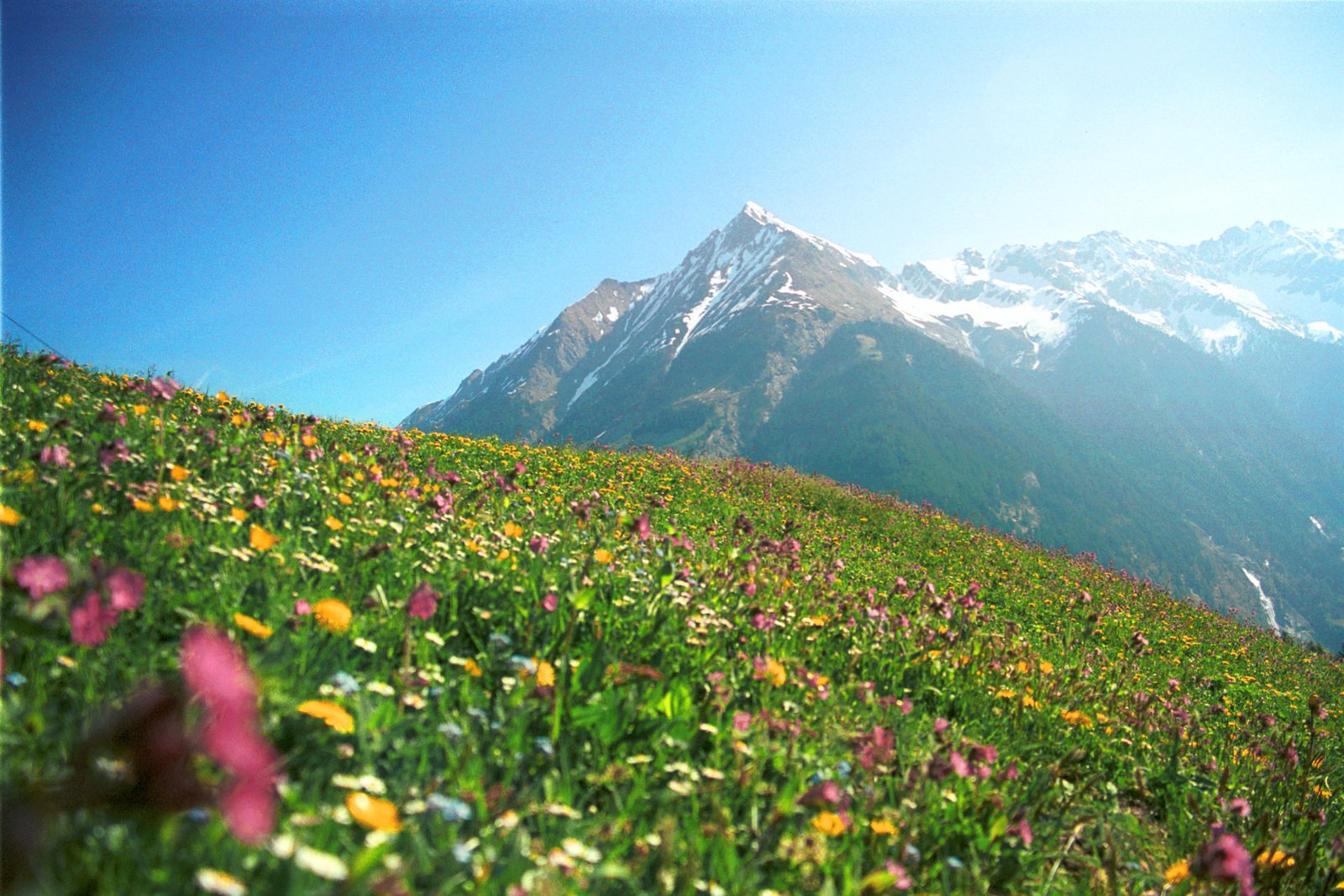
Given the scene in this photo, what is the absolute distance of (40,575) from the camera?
1840 millimetres

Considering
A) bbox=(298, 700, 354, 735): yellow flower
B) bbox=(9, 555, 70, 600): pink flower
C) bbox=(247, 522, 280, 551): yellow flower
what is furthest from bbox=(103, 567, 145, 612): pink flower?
bbox=(247, 522, 280, 551): yellow flower

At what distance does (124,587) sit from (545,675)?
5.09 ft

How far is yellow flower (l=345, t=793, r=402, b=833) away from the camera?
159 cm

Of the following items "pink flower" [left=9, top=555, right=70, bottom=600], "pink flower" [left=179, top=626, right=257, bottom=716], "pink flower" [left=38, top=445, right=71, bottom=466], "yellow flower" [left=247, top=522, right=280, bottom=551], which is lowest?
"pink flower" [left=179, top=626, right=257, bottom=716]

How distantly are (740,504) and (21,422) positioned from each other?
9.19 meters

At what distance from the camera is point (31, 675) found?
6.91 ft

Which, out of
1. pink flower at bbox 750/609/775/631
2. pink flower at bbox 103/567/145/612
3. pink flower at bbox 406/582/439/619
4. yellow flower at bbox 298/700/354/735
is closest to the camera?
pink flower at bbox 103/567/145/612

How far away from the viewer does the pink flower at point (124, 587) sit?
1683mm

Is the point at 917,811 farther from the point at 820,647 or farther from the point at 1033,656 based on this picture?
the point at 1033,656

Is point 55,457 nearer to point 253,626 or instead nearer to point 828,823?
point 253,626

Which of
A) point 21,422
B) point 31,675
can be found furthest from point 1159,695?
point 21,422

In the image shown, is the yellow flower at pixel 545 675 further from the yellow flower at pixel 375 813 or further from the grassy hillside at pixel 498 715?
the yellow flower at pixel 375 813

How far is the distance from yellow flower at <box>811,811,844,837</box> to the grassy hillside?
15mm

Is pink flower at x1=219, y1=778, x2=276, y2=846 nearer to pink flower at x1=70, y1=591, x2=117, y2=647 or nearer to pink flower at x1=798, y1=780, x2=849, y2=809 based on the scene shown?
pink flower at x1=70, y1=591, x2=117, y2=647
